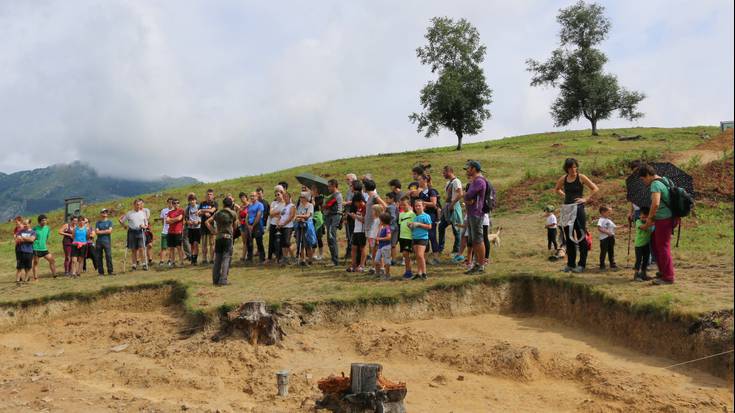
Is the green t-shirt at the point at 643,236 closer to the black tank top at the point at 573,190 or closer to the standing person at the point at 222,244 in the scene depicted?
the black tank top at the point at 573,190

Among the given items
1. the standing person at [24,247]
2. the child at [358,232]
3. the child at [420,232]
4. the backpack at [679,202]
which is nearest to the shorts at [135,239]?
the standing person at [24,247]

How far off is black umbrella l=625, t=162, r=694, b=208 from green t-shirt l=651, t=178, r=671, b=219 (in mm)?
865

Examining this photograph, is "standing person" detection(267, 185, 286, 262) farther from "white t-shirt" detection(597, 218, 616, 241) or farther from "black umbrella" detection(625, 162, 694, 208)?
"black umbrella" detection(625, 162, 694, 208)

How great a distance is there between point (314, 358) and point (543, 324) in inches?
169

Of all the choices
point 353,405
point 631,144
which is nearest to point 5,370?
point 353,405

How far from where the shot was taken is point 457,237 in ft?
47.8

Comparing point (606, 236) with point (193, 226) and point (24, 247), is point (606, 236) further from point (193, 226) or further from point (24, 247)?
point (24, 247)

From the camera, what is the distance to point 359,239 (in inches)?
536

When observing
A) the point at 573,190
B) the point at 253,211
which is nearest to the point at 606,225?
the point at 573,190

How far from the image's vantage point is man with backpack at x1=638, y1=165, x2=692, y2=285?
9.49 meters

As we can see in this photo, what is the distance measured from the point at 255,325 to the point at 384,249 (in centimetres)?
368

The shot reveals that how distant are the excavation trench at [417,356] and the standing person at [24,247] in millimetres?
2932

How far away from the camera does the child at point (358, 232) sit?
44.2ft

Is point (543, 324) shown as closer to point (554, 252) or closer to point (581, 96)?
point (554, 252)
